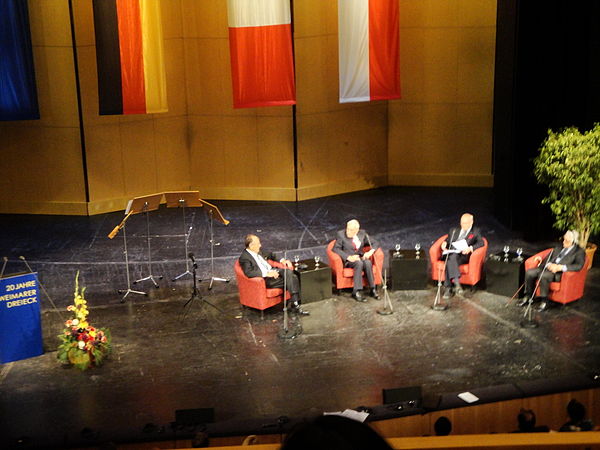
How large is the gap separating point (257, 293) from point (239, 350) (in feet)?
3.13

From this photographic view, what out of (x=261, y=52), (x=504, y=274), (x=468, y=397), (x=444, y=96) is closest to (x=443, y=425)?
(x=468, y=397)

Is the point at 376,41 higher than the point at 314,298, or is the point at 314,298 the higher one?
the point at 376,41

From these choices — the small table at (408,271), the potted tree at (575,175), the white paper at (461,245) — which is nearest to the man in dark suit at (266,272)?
the small table at (408,271)

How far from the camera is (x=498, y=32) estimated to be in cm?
1223

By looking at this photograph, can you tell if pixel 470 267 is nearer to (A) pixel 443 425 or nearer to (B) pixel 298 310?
(B) pixel 298 310

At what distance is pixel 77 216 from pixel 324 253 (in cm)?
466

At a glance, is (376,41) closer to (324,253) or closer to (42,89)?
(324,253)

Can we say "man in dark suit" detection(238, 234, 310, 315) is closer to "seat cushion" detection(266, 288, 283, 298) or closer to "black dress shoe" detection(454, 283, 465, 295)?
"seat cushion" detection(266, 288, 283, 298)

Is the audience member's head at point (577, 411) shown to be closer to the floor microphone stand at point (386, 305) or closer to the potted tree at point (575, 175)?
the floor microphone stand at point (386, 305)

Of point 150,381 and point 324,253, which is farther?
point 324,253

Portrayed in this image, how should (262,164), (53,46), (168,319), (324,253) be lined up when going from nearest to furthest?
(168,319) → (324,253) → (53,46) → (262,164)

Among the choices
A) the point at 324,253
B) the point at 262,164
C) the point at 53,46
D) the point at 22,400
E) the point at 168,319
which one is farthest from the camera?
the point at 262,164

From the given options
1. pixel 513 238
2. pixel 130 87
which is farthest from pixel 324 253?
pixel 130 87

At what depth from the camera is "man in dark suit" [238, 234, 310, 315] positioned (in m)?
9.25
